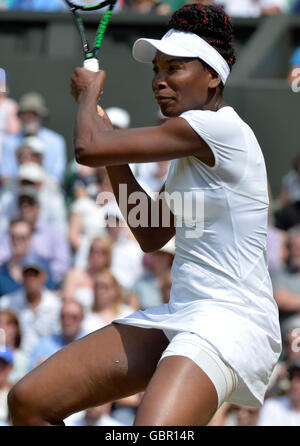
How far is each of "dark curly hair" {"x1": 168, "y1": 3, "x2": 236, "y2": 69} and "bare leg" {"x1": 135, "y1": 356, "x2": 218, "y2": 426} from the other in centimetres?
116

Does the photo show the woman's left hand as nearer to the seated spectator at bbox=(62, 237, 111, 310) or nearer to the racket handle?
the racket handle

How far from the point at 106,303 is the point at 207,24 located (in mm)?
3733

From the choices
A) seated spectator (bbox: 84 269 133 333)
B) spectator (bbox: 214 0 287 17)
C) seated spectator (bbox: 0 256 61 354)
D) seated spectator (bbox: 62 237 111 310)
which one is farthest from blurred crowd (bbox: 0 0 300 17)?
seated spectator (bbox: 84 269 133 333)

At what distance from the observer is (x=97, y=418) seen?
20.6 ft

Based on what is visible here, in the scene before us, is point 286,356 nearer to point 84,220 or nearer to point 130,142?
point 84,220

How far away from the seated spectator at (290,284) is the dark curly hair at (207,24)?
11.6 ft

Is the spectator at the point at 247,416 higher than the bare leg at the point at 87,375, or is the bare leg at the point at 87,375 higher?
the bare leg at the point at 87,375

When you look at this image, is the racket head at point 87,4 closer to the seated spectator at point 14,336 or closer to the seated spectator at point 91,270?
the seated spectator at point 14,336

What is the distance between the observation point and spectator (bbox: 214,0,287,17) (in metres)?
10.2

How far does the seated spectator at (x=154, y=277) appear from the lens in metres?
7.23

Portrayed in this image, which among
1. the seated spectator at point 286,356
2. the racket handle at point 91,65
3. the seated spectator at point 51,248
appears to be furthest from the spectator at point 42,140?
the racket handle at point 91,65

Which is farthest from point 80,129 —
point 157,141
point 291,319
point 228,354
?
point 291,319
